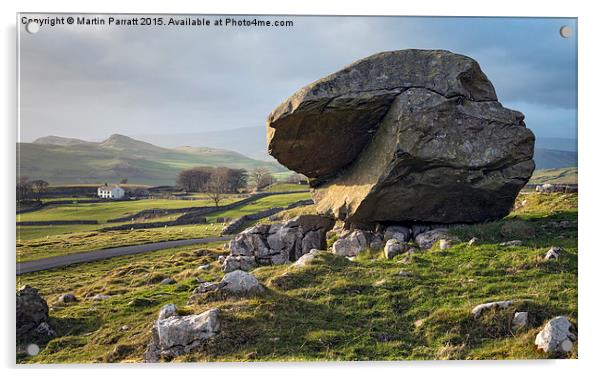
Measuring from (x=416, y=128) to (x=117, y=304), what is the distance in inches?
505

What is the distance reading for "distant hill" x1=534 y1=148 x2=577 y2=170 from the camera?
15.4 meters

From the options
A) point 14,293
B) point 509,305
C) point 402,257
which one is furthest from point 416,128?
point 14,293

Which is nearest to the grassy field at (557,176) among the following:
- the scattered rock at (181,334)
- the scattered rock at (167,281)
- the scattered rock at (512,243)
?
the scattered rock at (512,243)

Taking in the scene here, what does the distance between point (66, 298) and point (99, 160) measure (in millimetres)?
18469

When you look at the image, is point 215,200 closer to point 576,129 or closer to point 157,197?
point 157,197

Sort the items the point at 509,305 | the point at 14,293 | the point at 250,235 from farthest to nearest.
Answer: the point at 250,235, the point at 14,293, the point at 509,305

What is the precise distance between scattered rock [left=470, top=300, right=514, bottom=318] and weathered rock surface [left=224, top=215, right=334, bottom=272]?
10.3m

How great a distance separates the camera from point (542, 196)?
81.6 feet

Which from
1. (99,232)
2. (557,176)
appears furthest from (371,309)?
(99,232)

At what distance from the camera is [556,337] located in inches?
416

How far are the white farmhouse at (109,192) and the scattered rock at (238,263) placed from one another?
1066 centimetres

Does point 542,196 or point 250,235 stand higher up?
point 542,196

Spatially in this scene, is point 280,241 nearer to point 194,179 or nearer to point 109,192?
point 109,192

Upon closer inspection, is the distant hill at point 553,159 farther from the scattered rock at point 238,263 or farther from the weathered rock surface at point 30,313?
the weathered rock surface at point 30,313
